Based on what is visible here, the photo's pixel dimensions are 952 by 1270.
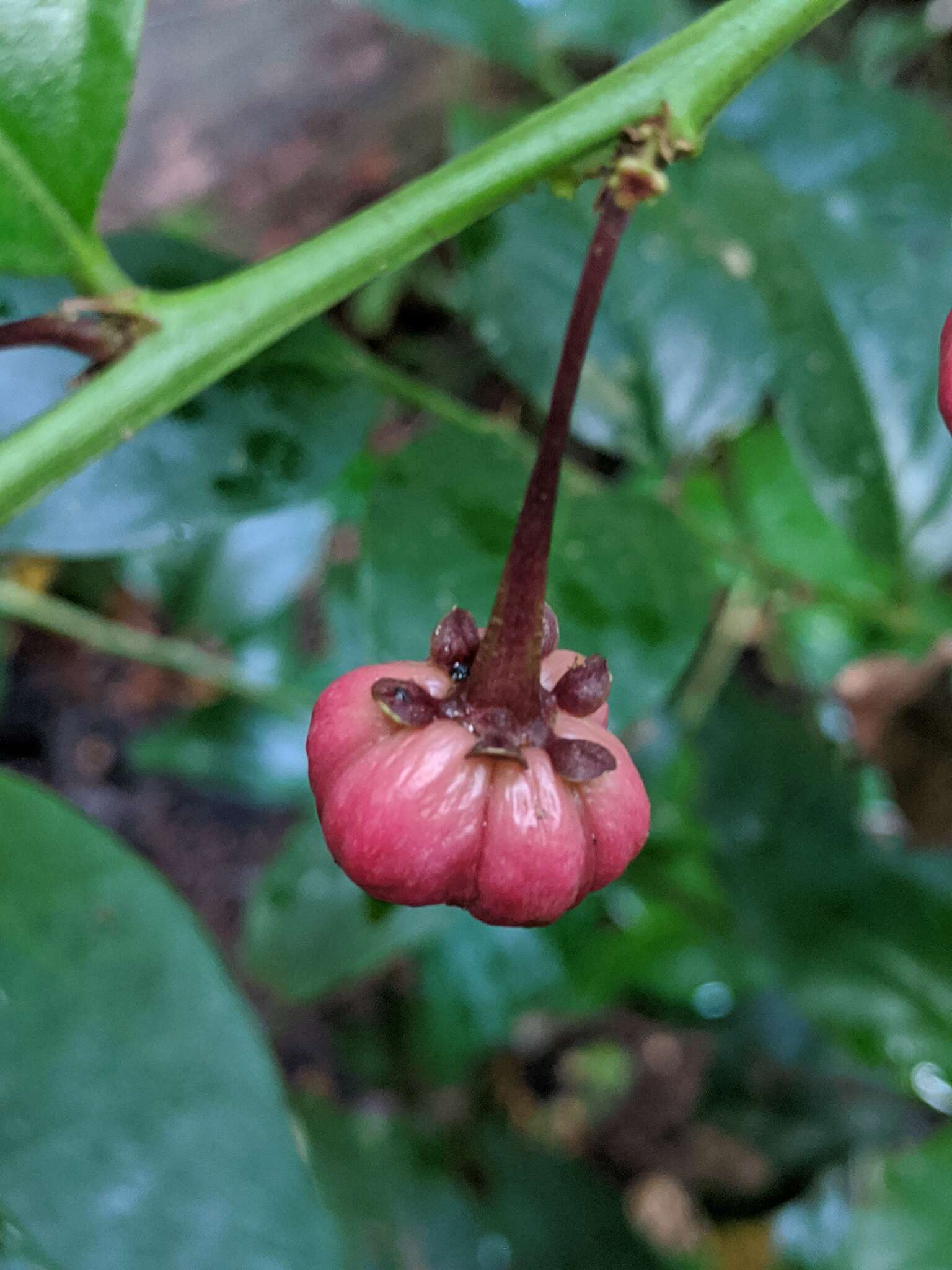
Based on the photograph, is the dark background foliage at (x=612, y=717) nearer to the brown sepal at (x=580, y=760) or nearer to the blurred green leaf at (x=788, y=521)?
the blurred green leaf at (x=788, y=521)

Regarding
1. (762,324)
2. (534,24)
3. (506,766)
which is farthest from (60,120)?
(534,24)

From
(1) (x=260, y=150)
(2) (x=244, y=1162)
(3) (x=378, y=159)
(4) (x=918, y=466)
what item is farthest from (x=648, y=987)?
(1) (x=260, y=150)

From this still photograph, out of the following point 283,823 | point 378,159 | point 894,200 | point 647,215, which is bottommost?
point 283,823

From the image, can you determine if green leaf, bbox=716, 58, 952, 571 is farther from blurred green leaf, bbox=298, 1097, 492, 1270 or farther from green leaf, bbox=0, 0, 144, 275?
blurred green leaf, bbox=298, 1097, 492, 1270

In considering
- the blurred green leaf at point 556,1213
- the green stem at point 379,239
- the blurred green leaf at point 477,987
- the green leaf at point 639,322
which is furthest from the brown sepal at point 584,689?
the blurred green leaf at point 556,1213

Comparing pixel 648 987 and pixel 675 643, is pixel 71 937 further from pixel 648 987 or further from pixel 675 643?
pixel 648 987

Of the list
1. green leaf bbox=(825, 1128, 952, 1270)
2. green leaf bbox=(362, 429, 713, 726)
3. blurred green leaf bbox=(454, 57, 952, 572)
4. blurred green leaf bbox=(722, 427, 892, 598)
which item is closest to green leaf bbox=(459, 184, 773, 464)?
blurred green leaf bbox=(454, 57, 952, 572)
